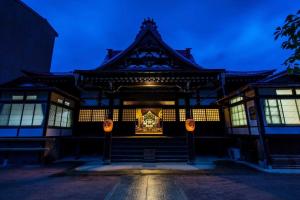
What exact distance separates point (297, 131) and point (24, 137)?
1704 cm

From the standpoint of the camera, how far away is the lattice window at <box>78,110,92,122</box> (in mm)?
13266

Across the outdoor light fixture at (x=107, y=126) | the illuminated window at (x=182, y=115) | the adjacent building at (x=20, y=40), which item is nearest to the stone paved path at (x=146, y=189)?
the outdoor light fixture at (x=107, y=126)

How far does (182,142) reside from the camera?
10359 mm

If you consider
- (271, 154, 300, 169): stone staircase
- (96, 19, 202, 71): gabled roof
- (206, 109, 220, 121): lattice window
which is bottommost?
(271, 154, 300, 169): stone staircase

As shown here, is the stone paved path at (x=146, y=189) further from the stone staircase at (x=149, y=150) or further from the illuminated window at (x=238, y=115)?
the illuminated window at (x=238, y=115)

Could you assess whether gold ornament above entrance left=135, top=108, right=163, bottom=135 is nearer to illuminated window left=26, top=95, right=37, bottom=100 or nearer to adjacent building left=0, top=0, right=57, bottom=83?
illuminated window left=26, top=95, right=37, bottom=100

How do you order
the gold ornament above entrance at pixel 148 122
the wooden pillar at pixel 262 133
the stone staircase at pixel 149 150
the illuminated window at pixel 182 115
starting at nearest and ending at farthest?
1. the wooden pillar at pixel 262 133
2. the stone staircase at pixel 149 150
3. the illuminated window at pixel 182 115
4. the gold ornament above entrance at pixel 148 122

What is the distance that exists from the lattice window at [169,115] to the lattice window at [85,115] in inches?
271

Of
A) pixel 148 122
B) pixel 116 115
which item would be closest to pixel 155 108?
pixel 148 122

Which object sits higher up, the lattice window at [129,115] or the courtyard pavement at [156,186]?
the lattice window at [129,115]

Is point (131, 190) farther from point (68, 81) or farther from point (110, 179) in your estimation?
point (68, 81)

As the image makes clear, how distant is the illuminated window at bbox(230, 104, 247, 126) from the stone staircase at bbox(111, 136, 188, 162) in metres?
4.35

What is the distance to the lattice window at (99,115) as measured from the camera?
1324 centimetres

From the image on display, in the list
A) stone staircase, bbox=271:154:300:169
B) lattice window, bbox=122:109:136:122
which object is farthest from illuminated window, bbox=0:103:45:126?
stone staircase, bbox=271:154:300:169
